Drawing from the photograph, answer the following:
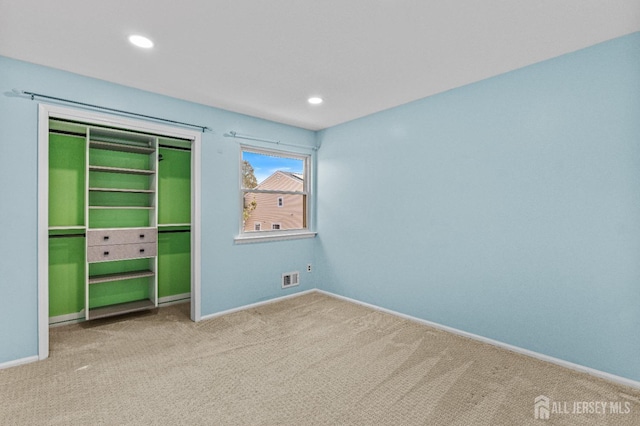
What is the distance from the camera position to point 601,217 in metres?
2.31

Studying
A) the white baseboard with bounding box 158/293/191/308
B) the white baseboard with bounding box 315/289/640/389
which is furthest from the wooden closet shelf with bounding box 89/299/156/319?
the white baseboard with bounding box 315/289/640/389

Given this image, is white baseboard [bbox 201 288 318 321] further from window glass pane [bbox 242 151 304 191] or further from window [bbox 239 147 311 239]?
window glass pane [bbox 242 151 304 191]

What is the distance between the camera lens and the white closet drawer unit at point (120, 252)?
3.29 metres

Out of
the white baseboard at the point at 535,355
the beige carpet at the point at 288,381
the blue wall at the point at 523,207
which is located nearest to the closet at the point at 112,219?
the beige carpet at the point at 288,381

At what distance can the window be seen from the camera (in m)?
4.13

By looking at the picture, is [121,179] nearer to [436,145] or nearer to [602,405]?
[436,145]

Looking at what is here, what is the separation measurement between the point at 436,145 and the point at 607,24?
4.93ft

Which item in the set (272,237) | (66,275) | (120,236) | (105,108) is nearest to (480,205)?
(272,237)

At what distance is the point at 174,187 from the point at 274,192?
136 cm

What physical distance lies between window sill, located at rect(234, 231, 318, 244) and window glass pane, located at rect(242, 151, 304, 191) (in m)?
0.66

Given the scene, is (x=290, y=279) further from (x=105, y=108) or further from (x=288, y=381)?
(x=105, y=108)

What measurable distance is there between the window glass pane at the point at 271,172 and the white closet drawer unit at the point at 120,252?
4.44ft

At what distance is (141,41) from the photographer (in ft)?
7.36

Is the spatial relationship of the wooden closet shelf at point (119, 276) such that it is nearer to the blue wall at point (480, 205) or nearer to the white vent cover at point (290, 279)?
the blue wall at point (480, 205)
